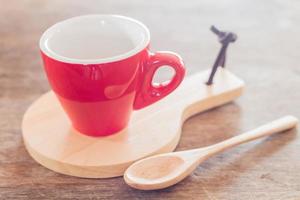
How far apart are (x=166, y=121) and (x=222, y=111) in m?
0.09

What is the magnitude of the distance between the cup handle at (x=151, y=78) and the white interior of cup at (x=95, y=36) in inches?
1.1

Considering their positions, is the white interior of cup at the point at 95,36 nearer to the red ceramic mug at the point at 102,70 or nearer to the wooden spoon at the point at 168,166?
the red ceramic mug at the point at 102,70

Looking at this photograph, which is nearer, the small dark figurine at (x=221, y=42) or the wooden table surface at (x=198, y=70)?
the wooden table surface at (x=198, y=70)

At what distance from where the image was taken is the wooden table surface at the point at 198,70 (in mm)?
509

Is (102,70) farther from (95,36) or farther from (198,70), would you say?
(198,70)

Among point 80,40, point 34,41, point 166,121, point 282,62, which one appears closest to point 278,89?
point 282,62

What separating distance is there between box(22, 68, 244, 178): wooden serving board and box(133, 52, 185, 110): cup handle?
4cm

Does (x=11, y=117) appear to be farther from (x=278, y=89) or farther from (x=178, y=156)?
(x=278, y=89)

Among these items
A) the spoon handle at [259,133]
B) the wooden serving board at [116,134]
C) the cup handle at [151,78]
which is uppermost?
the cup handle at [151,78]

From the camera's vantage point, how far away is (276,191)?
505mm

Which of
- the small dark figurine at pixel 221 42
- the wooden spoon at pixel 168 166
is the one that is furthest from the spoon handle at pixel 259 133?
the small dark figurine at pixel 221 42

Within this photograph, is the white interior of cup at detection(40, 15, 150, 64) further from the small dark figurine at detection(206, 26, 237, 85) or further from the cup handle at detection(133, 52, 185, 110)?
the small dark figurine at detection(206, 26, 237, 85)

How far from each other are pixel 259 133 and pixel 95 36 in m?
0.24

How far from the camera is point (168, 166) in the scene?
20.2 inches
